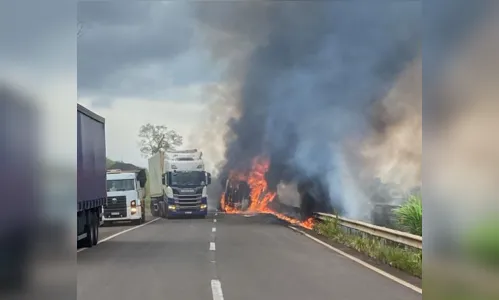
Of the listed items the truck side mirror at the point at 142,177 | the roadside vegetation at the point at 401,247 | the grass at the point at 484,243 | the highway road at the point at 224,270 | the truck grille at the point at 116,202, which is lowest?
the highway road at the point at 224,270

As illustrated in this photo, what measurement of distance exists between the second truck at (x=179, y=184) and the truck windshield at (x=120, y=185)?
2.42 feet

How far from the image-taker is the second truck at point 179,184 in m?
17.7

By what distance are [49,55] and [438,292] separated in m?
2.59

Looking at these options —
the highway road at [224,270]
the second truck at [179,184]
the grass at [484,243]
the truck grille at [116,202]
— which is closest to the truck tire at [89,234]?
the highway road at [224,270]

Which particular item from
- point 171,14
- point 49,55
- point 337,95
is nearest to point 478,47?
point 49,55

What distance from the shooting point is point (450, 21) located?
3506 millimetres

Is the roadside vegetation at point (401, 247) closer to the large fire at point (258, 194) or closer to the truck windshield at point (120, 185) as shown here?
the large fire at point (258, 194)

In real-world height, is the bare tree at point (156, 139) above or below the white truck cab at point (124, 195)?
above

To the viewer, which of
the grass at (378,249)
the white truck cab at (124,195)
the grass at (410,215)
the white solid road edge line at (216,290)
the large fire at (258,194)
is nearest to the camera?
the white solid road edge line at (216,290)

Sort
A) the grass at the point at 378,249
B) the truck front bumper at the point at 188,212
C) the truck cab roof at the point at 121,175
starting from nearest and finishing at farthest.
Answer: the grass at the point at 378,249 → the truck cab roof at the point at 121,175 → the truck front bumper at the point at 188,212

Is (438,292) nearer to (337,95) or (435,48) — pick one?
(435,48)

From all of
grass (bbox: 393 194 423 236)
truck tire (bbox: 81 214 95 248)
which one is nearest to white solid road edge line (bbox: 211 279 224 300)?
grass (bbox: 393 194 423 236)

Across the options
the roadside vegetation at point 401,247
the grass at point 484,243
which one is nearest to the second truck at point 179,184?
the roadside vegetation at point 401,247

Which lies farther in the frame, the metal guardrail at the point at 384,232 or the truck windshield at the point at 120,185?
the truck windshield at the point at 120,185
